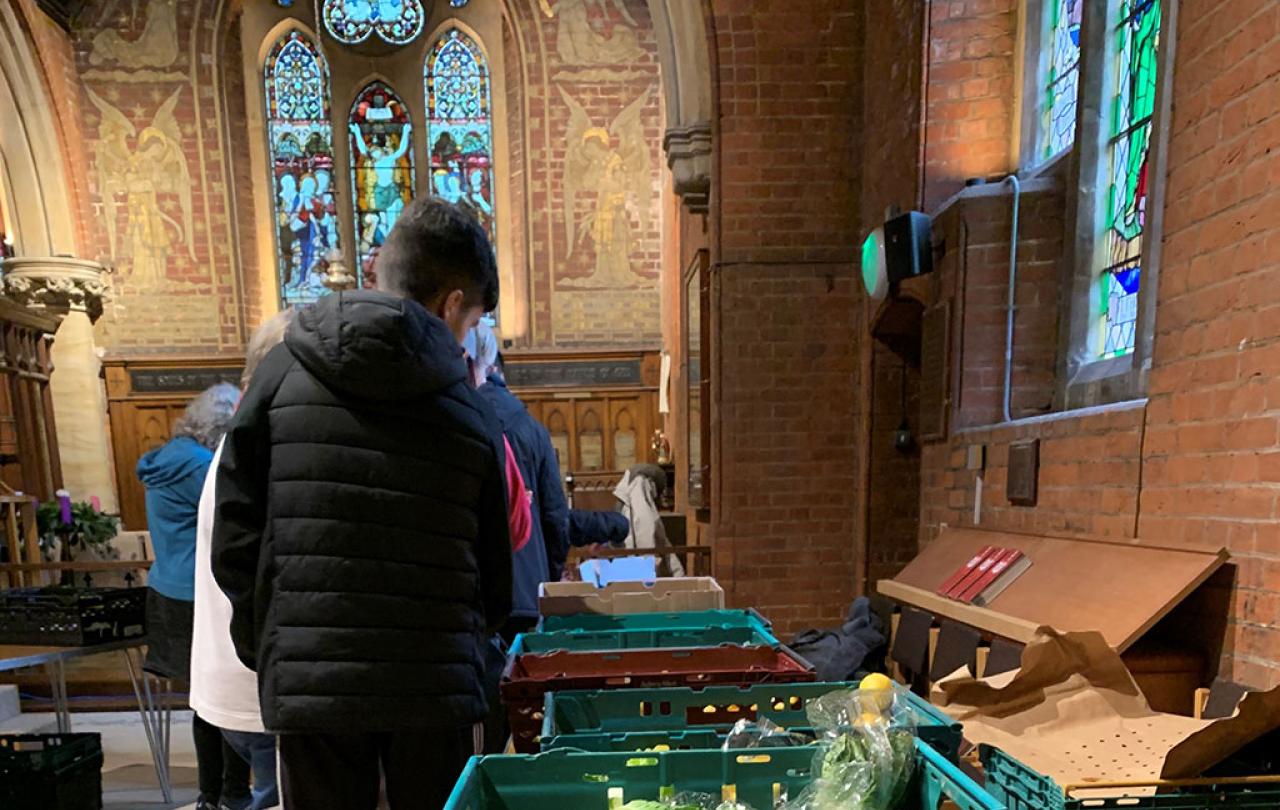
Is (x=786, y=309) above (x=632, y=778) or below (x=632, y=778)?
above

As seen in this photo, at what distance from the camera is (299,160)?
Result: 888 centimetres

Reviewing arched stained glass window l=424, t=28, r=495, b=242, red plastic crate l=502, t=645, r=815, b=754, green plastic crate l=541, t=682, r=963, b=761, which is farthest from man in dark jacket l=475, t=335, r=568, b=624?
arched stained glass window l=424, t=28, r=495, b=242

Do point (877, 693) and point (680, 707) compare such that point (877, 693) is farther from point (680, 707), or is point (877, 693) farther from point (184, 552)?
point (184, 552)

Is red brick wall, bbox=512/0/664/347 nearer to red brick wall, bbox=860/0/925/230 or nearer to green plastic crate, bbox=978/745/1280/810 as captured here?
red brick wall, bbox=860/0/925/230

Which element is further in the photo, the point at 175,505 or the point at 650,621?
the point at 175,505

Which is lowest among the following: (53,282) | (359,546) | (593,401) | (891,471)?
(593,401)

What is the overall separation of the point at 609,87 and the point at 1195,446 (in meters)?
8.10

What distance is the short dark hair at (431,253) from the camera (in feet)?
4.40

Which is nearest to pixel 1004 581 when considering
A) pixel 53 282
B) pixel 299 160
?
pixel 53 282

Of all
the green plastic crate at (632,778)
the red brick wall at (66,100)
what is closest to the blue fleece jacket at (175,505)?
the green plastic crate at (632,778)

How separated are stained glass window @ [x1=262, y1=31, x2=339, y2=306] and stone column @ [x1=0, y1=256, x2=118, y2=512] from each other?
6.81 feet

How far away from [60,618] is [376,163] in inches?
311

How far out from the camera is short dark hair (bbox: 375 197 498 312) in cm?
134

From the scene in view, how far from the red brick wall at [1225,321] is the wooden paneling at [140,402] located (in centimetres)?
926
